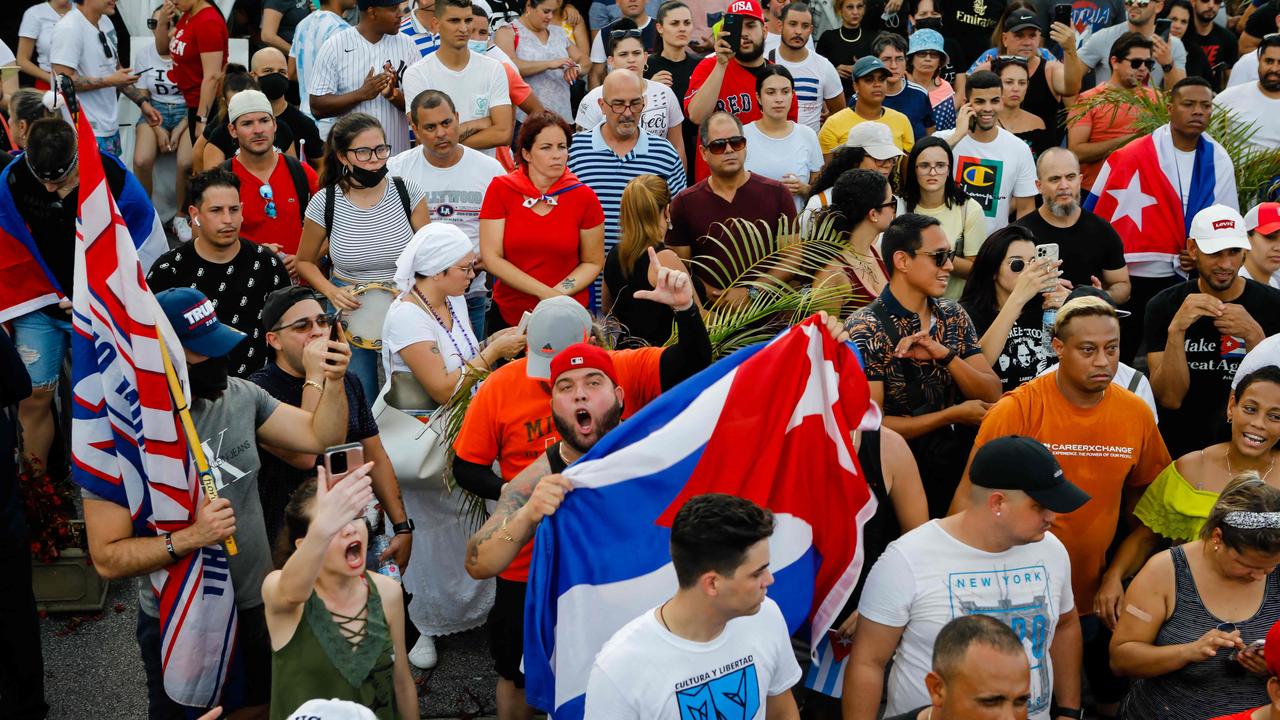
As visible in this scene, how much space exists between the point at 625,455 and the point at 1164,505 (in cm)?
229

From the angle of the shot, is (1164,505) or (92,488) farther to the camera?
(1164,505)

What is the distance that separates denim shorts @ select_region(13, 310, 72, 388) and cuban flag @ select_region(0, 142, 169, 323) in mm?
78

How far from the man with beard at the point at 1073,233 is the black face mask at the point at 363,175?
345 centimetres

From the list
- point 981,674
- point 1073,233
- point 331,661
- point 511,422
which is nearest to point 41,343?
point 511,422

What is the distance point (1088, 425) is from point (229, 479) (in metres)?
3.23

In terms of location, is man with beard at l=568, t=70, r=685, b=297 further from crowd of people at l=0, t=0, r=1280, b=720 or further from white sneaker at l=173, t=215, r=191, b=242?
white sneaker at l=173, t=215, r=191, b=242

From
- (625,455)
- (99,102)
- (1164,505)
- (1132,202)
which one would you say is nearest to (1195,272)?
(1132,202)

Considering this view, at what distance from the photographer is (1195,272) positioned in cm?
762

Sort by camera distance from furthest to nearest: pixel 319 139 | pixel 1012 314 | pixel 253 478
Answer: pixel 319 139 → pixel 1012 314 → pixel 253 478

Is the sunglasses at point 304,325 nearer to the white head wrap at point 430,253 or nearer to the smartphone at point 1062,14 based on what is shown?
the white head wrap at point 430,253

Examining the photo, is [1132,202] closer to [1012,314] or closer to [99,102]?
[1012,314]

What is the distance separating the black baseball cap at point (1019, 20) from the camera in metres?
10.2

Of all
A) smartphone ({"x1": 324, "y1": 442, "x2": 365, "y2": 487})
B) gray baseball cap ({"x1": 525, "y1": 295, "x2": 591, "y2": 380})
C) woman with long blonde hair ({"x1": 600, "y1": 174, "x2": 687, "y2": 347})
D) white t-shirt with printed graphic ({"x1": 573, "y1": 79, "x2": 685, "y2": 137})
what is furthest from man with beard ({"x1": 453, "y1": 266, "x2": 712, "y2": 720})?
white t-shirt with printed graphic ({"x1": 573, "y1": 79, "x2": 685, "y2": 137})

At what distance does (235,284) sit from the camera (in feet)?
21.0
